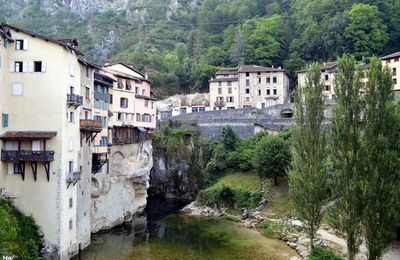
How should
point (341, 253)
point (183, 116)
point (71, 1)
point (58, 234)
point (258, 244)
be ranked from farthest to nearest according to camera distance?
point (71, 1)
point (183, 116)
point (258, 244)
point (341, 253)
point (58, 234)

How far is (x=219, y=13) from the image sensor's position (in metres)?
132

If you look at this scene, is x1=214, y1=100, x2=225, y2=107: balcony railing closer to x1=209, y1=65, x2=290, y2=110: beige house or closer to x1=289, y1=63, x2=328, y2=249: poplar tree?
x1=209, y1=65, x2=290, y2=110: beige house

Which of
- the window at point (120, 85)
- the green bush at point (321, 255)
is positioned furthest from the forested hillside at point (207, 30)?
the green bush at point (321, 255)

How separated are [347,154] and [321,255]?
32.1ft

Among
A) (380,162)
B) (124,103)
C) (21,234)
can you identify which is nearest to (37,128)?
(21,234)

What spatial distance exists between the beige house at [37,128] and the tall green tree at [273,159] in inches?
1120

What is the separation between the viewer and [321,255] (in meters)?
33.3

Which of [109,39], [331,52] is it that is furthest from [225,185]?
[109,39]

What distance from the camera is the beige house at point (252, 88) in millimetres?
88625

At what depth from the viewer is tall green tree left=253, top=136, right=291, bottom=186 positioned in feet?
178

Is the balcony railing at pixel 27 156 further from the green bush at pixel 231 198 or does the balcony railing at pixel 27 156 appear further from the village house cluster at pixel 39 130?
the green bush at pixel 231 198

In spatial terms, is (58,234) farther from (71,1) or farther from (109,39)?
(71,1)

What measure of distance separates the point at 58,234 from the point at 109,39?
341 feet

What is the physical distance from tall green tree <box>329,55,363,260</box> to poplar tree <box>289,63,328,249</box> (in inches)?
166
